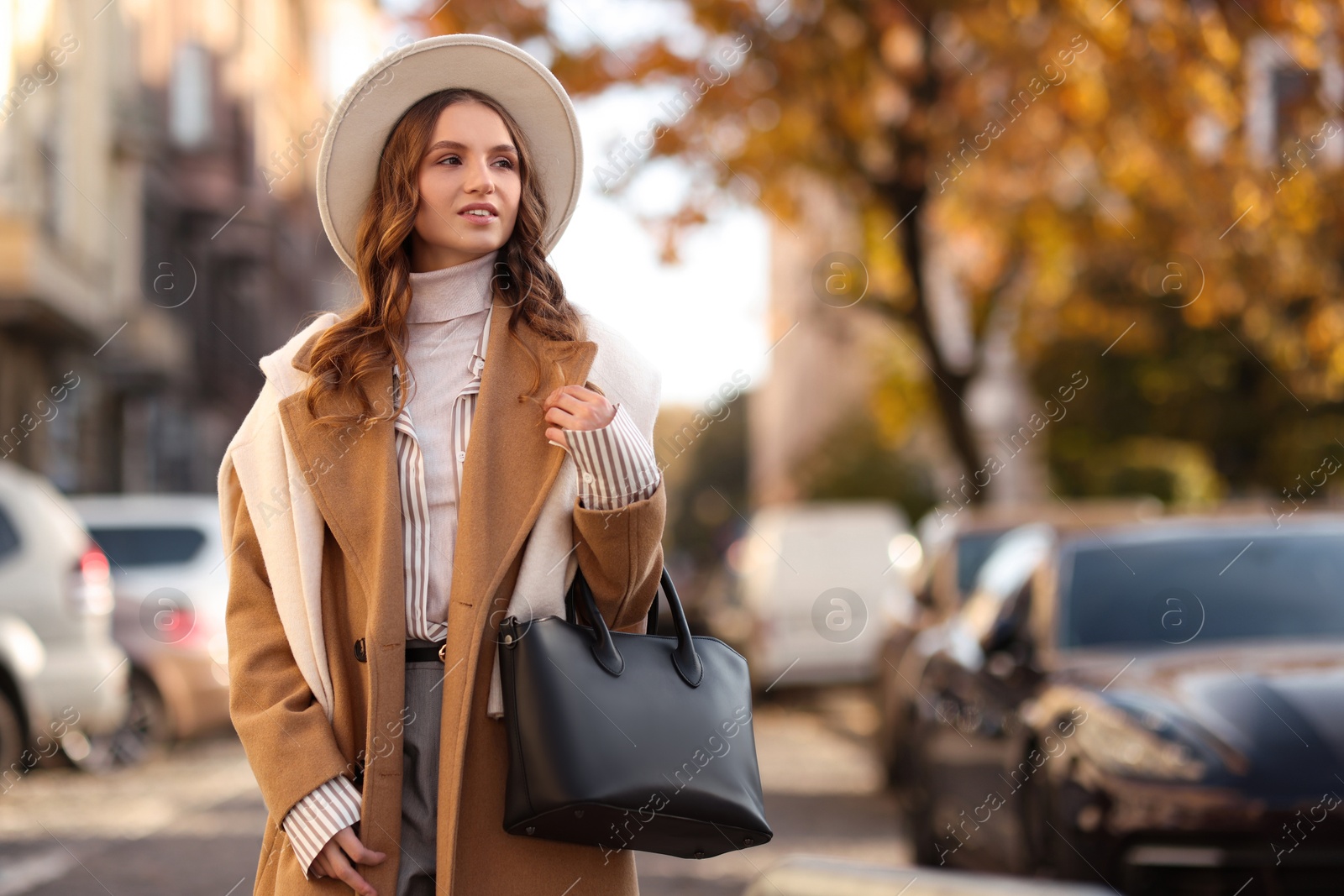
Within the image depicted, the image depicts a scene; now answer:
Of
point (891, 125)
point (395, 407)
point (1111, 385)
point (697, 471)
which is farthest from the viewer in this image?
point (697, 471)

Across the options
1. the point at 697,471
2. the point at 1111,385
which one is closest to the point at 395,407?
the point at 1111,385

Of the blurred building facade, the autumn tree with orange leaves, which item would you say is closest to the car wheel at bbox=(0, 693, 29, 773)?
the blurred building facade

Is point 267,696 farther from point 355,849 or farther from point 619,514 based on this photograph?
point 619,514

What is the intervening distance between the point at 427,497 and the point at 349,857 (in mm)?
517

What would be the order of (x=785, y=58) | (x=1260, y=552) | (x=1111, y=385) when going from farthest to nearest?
1. (x=1111, y=385)
2. (x=785, y=58)
3. (x=1260, y=552)

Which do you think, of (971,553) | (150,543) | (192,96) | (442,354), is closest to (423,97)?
(442,354)

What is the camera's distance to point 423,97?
2.44m

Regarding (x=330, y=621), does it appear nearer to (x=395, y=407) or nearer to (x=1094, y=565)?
(x=395, y=407)

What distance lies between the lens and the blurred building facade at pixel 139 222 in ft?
67.2

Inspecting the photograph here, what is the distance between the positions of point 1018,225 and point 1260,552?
27.5 ft

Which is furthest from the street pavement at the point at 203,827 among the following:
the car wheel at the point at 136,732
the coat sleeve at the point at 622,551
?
the coat sleeve at the point at 622,551

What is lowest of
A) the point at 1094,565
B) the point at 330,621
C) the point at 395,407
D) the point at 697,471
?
the point at 697,471

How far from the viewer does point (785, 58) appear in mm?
13125

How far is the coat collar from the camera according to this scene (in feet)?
7.23
